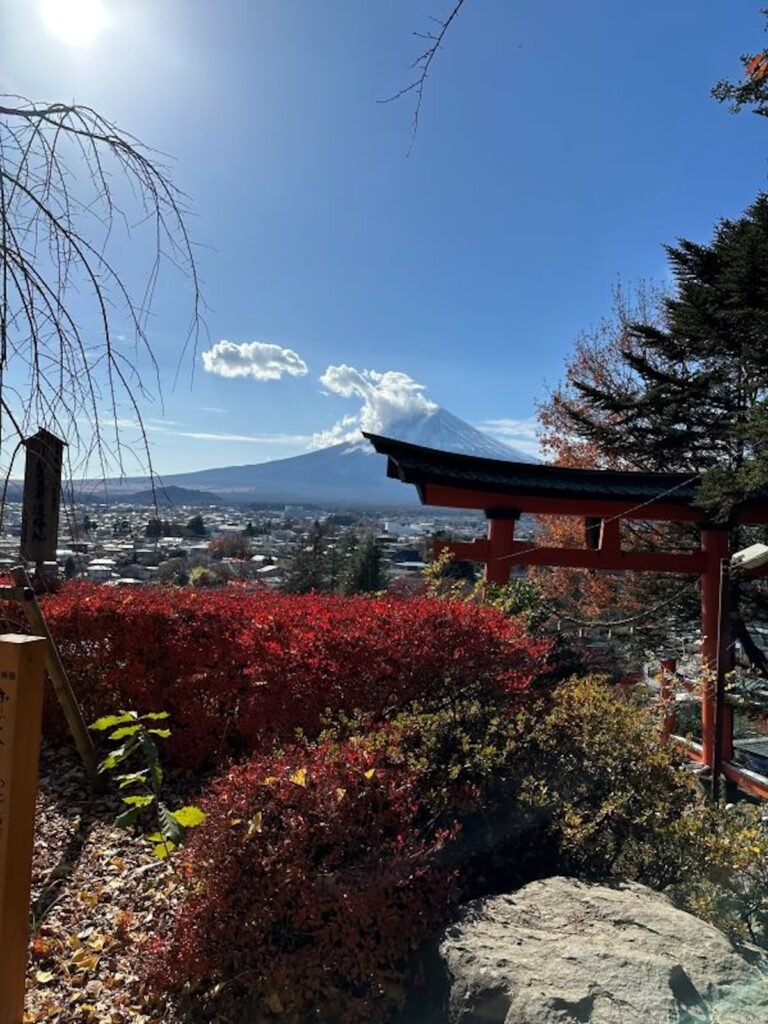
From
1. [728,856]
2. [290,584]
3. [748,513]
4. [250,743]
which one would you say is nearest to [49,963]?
[250,743]

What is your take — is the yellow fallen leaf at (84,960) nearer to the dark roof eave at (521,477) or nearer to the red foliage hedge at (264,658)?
the red foliage hedge at (264,658)

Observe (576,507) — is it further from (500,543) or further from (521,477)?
(500,543)

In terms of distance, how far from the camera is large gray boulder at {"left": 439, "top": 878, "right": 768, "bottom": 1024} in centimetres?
175

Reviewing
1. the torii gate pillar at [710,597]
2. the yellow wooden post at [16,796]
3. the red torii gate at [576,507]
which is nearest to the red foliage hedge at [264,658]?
the yellow wooden post at [16,796]

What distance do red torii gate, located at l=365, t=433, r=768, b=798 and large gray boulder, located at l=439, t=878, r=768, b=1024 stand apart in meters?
4.63

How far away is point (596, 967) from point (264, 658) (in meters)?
2.83

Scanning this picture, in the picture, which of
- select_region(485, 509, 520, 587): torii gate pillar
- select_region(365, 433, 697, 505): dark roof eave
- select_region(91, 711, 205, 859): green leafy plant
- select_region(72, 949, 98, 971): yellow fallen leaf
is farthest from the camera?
select_region(485, 509, 520, 587): torii gate pillar

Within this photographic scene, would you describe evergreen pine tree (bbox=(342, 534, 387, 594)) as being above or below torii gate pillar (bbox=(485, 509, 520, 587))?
below

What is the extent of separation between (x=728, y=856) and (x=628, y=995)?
116 centimetres

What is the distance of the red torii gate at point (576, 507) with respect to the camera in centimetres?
718

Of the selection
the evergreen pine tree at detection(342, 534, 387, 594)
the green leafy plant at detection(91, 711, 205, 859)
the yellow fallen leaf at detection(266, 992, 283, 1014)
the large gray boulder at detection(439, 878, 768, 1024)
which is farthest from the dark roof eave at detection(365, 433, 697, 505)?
the evergreen pine tree at detection(342, 534, 387, 594)

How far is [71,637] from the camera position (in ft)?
16.6

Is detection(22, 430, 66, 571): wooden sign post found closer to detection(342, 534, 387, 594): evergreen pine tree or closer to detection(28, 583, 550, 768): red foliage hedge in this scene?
detection(28, 583, 550, 768): red foliage hedge

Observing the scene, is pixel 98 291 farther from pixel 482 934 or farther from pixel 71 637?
pixel 71 637
